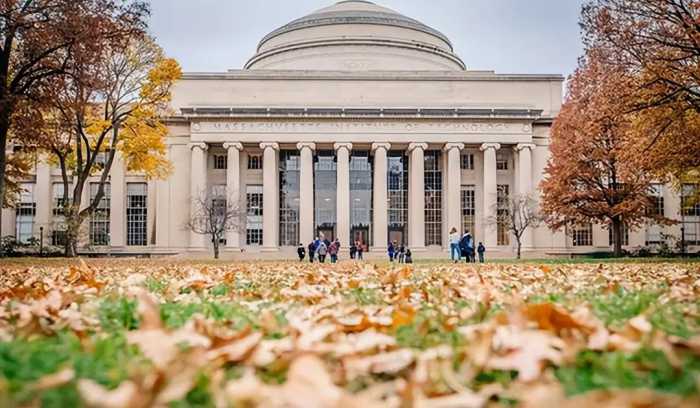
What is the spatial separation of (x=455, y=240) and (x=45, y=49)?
67.7 ft

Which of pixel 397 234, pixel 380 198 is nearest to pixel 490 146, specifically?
pixel 380 198

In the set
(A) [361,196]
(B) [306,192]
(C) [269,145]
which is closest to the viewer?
(C) [269,145]

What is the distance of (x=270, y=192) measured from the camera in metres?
61.1

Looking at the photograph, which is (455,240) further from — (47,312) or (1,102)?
(47,312)

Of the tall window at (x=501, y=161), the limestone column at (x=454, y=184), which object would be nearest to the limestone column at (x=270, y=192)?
the limestone column at (x=454, y=184)

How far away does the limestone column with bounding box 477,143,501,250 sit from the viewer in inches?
2360

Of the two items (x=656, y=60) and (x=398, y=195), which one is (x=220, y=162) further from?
(x=656, y=60)

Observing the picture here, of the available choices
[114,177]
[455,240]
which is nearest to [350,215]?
[114,177]

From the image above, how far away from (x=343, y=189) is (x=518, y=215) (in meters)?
16.5

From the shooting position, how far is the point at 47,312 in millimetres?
4348

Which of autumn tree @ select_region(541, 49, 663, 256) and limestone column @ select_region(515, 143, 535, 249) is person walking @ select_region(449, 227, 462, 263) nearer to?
autumn tree @ select_region(541, 49, 663, 256)

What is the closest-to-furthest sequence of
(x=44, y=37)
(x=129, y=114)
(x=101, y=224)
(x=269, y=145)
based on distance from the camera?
(x=44, y=37) → (x=129, y=114) → (x=269, y=145) → (x=101, y=224)

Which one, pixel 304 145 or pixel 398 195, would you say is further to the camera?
pixel 398 195

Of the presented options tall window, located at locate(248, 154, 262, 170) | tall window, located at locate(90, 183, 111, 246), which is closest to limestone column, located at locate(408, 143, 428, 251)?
tall window, located at locate(248, 154, 262, 170)
